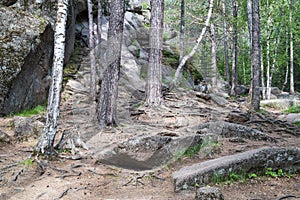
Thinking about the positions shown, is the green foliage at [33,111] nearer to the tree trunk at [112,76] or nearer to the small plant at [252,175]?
the tree trunk at [112,76]

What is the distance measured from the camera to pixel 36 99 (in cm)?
1037

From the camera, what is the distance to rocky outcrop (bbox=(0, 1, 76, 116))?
328 inches

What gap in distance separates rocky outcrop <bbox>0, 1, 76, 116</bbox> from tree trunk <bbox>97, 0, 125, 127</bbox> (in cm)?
304

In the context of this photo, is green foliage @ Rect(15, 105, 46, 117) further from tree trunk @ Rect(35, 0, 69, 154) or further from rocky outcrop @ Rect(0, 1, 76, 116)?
tree trunk @ Rect(35, 0, 69, 154)

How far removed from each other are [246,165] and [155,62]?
248 inches

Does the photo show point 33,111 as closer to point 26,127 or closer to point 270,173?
point 26,127

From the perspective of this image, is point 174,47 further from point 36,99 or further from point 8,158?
point 8,158

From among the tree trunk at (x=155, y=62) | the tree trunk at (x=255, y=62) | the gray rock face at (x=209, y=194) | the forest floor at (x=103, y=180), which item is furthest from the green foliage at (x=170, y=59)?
the gray rock face at (x=209, y=194)

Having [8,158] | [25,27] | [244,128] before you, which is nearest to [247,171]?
[244,128]

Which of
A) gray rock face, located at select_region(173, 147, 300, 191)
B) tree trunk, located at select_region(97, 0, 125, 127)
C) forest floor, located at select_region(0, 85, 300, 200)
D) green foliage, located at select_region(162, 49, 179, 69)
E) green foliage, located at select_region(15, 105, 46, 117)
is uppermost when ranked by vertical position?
green foliage, located at select_region(162, 49, 179, 69)

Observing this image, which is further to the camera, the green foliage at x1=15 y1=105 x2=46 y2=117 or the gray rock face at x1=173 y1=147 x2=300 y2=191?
the green foliage at x1=15 y1=105 x2=46 y2=117

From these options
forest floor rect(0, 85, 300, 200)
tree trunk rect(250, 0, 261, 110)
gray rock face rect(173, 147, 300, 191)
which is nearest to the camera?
forest floor rect(0, 85, 300, 200)

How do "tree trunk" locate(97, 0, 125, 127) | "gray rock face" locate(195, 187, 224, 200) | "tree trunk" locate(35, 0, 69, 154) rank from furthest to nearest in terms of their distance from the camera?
1. "tree trunk" locate(97, 0, 125, 127)
2. "tree trunk" locate(35, 0, 69, 154)
3. "gray rock face" locate(195, 187, 224, 200)

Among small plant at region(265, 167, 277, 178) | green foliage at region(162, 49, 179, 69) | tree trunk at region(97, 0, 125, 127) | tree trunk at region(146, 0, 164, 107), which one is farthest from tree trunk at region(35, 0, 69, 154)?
green foliage at region(162, 49, 179, 69)
